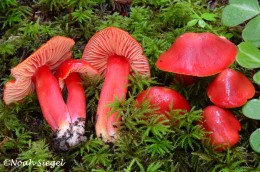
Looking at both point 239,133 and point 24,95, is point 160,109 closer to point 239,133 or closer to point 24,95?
point 239,133

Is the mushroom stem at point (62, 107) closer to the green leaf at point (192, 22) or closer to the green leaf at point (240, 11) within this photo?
the green leaf at point (192, 22)

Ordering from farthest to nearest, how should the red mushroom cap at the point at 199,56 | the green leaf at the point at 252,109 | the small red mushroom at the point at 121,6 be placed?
the small red mushroom at the point at 121,6 < the red mushroom cap at the point at 199,56 < the green leaf at the point at 252,109

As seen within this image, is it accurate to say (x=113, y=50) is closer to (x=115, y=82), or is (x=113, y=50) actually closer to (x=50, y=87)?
(x=115, y=82)

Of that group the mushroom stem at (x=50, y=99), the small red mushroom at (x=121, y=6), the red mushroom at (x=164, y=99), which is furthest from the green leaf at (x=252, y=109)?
the small red mushroom at (x=121, y=6)

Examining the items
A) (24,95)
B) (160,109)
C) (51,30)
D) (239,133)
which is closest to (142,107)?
(160,109)

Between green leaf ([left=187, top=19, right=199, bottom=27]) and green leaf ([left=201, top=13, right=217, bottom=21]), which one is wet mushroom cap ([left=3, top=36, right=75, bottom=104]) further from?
green leaf ([left=201, top=13, right=217, bottom=21])

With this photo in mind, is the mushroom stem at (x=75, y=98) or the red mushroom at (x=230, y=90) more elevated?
the red mushroom at (x=230, y=90)

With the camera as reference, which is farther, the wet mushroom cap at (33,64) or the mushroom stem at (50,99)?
the mushroom stem at (50,99)

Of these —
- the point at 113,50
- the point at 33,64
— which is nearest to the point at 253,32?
the point at 113,50
